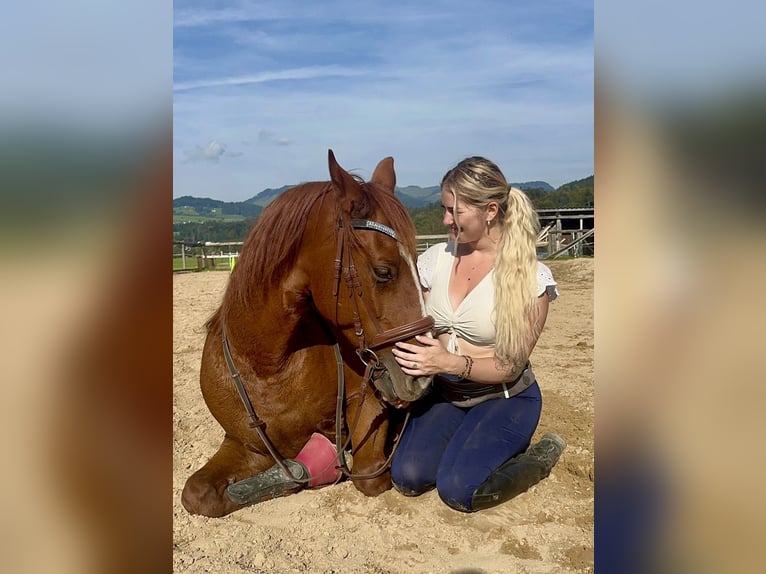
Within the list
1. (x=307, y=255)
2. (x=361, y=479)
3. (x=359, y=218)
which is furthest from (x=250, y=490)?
(x=359, y=218)

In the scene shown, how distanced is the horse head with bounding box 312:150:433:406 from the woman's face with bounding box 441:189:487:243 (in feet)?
1.70

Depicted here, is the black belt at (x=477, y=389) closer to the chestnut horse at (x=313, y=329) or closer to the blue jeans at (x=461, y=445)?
the blue jeans at (x=461, y=445)

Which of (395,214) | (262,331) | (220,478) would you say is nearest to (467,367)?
(395,214)

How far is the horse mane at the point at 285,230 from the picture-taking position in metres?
2.57

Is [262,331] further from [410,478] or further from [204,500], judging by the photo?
[410,478]

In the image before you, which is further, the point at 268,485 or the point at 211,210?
the point at 268,485

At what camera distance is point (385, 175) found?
3.29m

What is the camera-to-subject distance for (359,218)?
8.26 feet

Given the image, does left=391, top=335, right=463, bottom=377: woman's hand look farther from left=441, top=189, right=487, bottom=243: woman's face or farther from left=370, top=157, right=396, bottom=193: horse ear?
left=370, top=157, right=396, bottom=193: horse ear

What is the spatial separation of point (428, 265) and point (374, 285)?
97 cm

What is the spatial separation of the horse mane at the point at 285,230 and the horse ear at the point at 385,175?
0.56 meters

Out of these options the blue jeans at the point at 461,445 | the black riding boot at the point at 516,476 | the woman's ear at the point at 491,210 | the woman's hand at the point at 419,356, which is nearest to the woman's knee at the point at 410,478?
the blue jeans at the point at 461,445

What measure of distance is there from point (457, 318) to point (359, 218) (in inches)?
37.2
